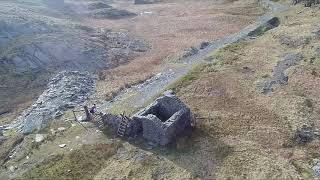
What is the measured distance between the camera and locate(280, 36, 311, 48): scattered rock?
5153 centimetres

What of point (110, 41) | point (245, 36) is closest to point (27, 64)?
point (110, 41)

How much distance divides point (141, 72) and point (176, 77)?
20.4 ft

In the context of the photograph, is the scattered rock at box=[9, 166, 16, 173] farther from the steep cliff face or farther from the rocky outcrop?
the steep cliff face

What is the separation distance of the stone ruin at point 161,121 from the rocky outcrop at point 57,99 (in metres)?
Answer: 7.12

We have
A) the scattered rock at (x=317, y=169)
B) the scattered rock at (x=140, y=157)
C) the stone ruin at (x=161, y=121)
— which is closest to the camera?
the scattered rock at (x=317, y=169)

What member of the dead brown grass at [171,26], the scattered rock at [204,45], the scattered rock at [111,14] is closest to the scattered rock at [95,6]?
the scattered rock at [111,14]

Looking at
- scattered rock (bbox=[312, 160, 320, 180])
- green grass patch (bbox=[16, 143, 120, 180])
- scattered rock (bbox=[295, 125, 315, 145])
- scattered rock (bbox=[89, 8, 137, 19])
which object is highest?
scattered rock (bbox=[89, 8, 137, 19])

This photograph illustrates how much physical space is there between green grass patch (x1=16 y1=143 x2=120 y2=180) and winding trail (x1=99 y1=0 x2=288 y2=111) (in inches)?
306

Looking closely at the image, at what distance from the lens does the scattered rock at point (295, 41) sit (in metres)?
51.5

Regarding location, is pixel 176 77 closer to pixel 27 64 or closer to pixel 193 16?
pixel 27 64

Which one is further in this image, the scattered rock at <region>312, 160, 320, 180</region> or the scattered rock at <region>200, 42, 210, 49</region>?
the scattered rock at <region>200, 42, 210, 49</region>

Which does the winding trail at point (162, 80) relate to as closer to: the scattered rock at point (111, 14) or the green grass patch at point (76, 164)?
the green grass patch at point (76, 164)

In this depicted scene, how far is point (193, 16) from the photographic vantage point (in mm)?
80375

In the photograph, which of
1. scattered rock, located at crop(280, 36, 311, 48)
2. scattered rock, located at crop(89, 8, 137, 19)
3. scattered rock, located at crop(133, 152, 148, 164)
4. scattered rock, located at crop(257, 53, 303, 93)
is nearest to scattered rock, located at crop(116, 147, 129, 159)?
scattered rock, located at crop(133, 152, 148, 164)
